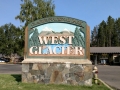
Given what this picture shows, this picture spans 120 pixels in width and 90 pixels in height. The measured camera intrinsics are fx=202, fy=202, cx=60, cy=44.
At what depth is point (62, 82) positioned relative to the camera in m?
9.76

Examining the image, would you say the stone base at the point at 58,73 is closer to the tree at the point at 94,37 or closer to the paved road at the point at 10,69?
the paved road at the point at 10,69

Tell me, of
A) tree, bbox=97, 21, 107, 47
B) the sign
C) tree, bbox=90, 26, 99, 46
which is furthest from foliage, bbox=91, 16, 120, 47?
the sign

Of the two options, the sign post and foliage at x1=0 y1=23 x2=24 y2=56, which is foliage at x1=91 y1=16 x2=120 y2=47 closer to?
foliage at x1=0 y1=23 x2=24 y2=56

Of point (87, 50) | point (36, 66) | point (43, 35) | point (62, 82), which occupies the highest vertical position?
point (43, 35)

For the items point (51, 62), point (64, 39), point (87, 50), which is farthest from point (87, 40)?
point (51, 62)

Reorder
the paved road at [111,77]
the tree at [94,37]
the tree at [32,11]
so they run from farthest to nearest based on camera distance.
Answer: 1. the tree at [94,37]
2. the tree at [32,11]
3. the paved road at [111,77]

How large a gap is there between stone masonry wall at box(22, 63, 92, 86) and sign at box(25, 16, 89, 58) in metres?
0.63

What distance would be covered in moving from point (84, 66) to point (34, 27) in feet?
11.0

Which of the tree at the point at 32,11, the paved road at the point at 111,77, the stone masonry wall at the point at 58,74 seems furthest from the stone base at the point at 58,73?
the tree at the point at 32,11

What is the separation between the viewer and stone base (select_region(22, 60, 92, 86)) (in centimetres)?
973

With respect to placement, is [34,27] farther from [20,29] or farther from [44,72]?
[20,29]

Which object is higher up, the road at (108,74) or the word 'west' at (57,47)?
the word 'west' at (57,47)

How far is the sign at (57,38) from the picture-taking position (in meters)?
10.2

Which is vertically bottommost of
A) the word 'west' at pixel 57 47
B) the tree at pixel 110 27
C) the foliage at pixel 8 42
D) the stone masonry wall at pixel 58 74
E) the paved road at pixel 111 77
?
the paved road at pixel 111 77
